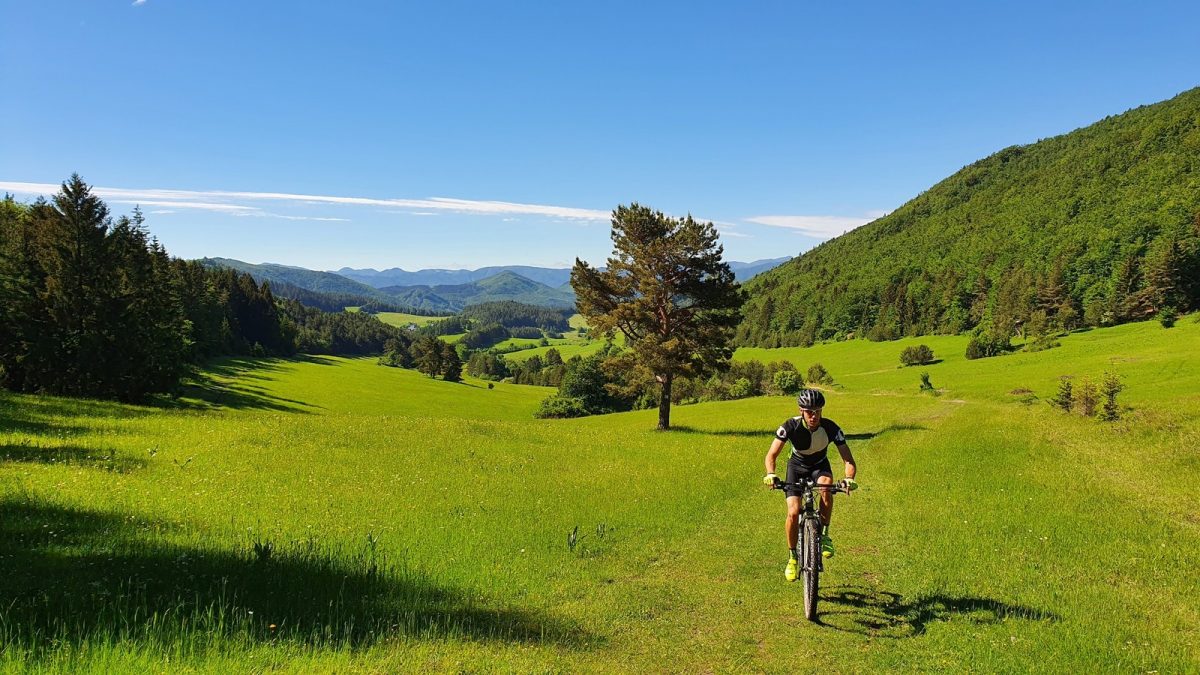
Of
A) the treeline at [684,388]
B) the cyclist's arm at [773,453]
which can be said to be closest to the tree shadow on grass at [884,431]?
the cyclist's arm at [773,453]

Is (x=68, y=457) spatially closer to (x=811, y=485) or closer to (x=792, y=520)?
(x=792, y=520)

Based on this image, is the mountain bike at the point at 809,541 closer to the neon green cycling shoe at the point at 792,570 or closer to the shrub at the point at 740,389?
the neon green cycling shoe at the point at 792,570

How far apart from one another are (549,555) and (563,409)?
275 ft

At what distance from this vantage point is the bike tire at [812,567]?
8109 millimetres

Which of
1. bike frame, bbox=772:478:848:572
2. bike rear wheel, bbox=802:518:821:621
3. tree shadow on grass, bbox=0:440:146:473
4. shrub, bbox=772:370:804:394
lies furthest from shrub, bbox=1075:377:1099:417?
shrub, bbox=772:370:804:394

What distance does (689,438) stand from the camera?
32094mm

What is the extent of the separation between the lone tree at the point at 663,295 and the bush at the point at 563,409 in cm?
6066

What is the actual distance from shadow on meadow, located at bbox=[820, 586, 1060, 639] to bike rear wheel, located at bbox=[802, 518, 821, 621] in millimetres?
251

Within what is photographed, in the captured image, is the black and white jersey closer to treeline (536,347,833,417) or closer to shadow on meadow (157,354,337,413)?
shadow on meadow (157,354,337,413)

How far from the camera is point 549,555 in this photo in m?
10.7

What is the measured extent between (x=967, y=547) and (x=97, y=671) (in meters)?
13.2

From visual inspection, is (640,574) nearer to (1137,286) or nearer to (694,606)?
(694,606)

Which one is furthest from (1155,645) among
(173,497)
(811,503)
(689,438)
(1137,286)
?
(1137,286)

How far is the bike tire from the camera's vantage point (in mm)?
8109
